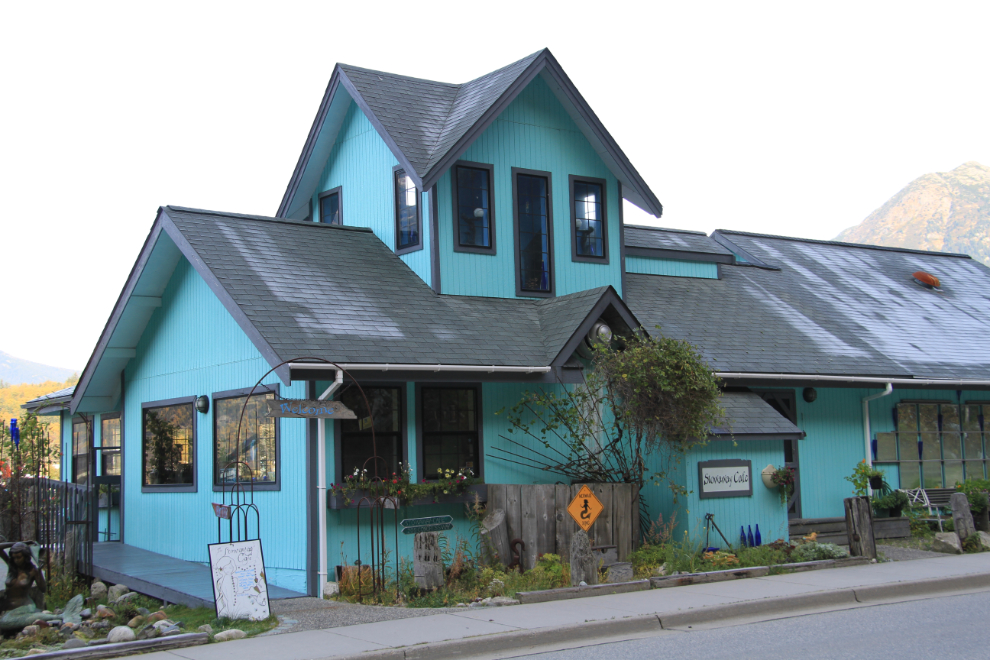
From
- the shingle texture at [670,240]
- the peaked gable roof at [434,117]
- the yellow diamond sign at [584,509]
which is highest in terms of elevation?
the peaked gable roof at [434,117]

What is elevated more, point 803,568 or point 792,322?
point 792,322

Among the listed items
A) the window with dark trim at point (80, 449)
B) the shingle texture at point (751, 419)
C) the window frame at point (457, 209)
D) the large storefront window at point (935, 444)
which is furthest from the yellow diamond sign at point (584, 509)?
Answer: the window with dark trim at point (80, 449)

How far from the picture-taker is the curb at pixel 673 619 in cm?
844

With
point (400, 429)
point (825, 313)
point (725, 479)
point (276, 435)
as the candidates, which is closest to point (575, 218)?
point (725, 479)

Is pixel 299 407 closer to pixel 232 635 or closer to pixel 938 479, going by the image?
pixel 232 635

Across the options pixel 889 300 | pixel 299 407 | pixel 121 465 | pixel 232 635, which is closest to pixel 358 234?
pixel 299 407

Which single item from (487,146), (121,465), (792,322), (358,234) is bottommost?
(121,465)

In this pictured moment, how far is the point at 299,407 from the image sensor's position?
36.3 ft

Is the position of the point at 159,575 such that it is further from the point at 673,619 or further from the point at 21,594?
the point at 673,619

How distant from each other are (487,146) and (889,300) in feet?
36.5

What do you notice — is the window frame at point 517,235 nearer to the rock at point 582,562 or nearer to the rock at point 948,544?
the rock at point 582,562

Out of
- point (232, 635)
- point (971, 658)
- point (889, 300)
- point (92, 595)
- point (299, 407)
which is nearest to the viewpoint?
point (971, 658)

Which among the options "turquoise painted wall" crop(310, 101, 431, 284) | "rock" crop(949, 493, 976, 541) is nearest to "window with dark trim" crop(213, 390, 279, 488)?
"turquoise painted wall" crop(310, 101, 431, 284)

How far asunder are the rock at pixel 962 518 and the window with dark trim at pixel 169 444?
12125 millimetres
